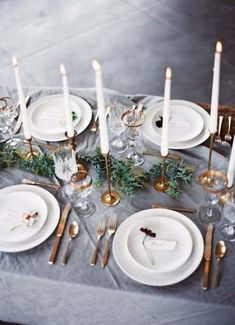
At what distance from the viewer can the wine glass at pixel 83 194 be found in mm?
1459

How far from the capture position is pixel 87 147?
1.74 metres

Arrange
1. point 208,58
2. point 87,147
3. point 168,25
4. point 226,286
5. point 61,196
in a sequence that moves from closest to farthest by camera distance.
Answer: point 226,286 < point 61,196 < point 87,147 < point 208,58 < point 168,25

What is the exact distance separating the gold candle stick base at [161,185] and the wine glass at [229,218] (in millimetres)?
212

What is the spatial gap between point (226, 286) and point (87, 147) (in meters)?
0.73

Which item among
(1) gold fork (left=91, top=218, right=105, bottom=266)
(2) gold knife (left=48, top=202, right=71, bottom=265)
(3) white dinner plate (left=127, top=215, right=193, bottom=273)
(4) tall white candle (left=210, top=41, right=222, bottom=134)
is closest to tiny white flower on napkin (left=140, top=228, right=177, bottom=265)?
(3) white dinner plate (left=127, top=215, right=193, bottom=273)

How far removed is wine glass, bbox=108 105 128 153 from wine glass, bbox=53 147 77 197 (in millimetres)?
194

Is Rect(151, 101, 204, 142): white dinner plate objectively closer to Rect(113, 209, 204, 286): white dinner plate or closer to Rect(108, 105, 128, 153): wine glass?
Rect(108, 105, 128, 153): wine glass

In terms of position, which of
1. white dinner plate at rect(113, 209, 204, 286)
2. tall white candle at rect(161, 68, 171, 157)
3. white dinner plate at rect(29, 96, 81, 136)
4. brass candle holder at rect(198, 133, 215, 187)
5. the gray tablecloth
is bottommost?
the gray tablecloth

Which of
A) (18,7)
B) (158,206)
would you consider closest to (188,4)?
(18,7)

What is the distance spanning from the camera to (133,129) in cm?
167

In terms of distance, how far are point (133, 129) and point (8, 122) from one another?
0.51 m

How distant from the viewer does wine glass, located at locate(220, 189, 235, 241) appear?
142 cm

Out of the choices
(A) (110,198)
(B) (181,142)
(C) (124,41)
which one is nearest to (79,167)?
(A) (110,198)

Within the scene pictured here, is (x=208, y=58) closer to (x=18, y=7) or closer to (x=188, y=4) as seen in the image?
(x=188, y=4)
